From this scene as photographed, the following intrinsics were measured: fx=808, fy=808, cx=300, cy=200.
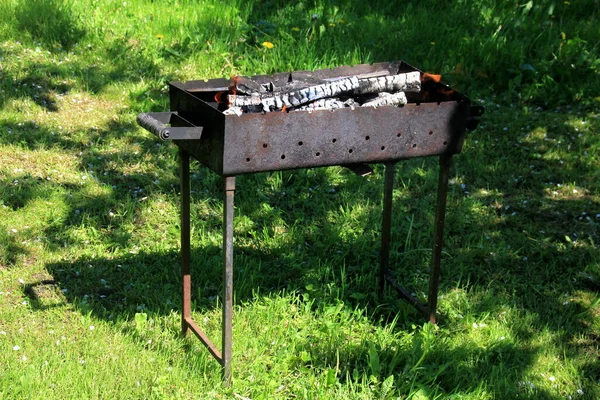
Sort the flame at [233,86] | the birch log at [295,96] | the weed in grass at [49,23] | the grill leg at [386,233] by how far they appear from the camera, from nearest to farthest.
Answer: the birch log at [295,96]
the flame at [233,86]
the grill leg at [386,233]
the weed in grass at [49,23]

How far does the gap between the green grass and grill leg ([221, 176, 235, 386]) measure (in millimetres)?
121

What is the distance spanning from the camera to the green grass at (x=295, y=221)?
12.1 ft

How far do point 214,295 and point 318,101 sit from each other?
1.33 m

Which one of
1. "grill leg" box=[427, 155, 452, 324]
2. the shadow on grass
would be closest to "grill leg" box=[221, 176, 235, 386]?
the shadow on grass

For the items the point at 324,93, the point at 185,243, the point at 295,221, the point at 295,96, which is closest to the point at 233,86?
the point at 295,96

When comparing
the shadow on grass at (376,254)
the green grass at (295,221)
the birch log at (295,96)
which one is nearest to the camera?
the birch log at (295,96)

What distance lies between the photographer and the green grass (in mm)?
3701

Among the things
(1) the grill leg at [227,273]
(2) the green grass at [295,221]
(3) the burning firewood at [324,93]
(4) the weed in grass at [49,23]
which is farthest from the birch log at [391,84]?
(4) the weed in grass at [49,23]

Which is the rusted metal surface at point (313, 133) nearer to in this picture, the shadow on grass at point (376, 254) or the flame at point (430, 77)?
the flame at point (430, 77)

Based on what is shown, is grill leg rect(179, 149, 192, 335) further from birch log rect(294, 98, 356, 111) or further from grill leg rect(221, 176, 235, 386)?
birch log rect(294, 98, 356, 111)

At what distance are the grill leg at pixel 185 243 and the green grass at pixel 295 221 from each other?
12 cm

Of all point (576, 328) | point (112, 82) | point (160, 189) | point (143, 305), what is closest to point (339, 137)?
point (143, 305)

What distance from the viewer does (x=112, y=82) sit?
248 inches

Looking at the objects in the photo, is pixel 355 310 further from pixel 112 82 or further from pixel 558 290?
pixel 112 82
